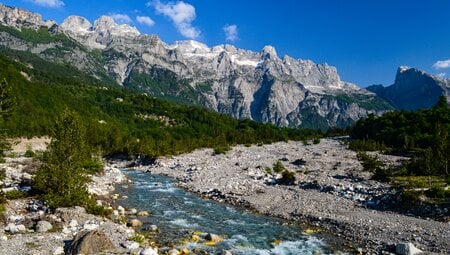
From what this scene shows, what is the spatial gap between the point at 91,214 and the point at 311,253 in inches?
669

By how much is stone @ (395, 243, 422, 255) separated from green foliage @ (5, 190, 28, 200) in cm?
2985

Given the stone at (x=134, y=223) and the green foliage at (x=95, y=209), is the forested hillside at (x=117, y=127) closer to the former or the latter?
the green foliage at (x=95, y=209)

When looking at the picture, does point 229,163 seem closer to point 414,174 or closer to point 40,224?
point 414,174

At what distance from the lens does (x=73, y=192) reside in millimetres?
31391

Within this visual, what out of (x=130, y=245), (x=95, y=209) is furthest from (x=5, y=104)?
(x=130, y=245)

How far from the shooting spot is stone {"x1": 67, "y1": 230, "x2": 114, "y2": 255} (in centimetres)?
2208

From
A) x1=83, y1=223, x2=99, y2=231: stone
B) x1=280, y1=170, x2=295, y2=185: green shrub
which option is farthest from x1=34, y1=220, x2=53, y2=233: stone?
x1=280, y1=170, x2=295, y2=185: green shrub

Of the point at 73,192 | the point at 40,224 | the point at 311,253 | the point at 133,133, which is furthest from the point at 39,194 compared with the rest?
the point at 133,133

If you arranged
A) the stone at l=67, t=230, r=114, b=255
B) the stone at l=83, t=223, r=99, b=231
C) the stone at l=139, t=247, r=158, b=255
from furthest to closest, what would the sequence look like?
the stone at l=83, t=223, r=99, b=231, the stone at l=139, t=247, r=158, b=255, the stone at l=67, t=230, r=114, b=255

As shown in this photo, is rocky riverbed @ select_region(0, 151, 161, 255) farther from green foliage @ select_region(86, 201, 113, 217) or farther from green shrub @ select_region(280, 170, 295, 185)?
green shrub @ select_region(280, 170, 295, 185)

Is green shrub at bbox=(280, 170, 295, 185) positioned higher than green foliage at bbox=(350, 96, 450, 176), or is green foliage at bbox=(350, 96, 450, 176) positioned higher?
green foliage at bbox=(350, 96, 450, 176)

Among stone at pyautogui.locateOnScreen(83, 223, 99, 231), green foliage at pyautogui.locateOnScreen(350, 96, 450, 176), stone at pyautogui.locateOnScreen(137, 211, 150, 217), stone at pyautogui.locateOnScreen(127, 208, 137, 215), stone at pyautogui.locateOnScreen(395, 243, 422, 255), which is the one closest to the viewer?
stone at pyautogui.locateOnScreen(395, 243, 422, 255)

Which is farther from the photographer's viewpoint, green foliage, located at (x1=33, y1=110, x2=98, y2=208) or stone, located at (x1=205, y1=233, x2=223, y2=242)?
green foliage, located at (x1=33, y1=110, x2=98, y2=208)

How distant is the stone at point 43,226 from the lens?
26.2 metres
